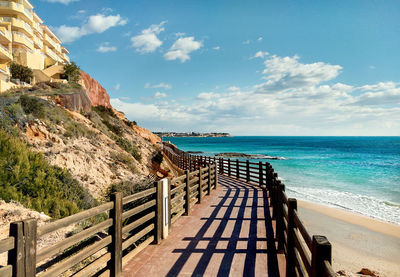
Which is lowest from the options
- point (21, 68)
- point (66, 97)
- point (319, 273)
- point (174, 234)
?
point (174, 234)

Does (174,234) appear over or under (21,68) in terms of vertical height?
under

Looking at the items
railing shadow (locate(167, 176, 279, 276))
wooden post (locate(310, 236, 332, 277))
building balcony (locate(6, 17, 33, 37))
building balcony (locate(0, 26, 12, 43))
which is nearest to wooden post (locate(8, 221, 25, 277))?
railing shadow (locate(167, 176, 279, 276))

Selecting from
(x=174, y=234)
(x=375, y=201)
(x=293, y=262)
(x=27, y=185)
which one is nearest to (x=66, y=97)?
(x=27, y=185)

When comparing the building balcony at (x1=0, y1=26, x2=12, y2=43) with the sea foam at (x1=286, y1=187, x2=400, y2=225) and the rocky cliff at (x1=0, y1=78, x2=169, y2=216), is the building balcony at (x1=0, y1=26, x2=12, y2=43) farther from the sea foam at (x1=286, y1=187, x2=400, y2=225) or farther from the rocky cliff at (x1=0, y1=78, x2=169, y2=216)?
the sea foam at (x1=286, y1=187, x2=400, y2=225)

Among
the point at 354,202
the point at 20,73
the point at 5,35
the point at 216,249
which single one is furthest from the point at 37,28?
the point at 354,202

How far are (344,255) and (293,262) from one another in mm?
5604

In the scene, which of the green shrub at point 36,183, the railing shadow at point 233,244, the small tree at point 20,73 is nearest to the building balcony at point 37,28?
the small tree at point 20,73

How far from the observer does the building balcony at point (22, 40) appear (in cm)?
3341

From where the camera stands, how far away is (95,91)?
40.0m

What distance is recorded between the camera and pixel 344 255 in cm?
798

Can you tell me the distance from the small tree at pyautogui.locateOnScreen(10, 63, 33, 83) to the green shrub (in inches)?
941

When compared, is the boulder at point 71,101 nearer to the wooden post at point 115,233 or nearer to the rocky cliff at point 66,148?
the rocky cliff at point 66,148

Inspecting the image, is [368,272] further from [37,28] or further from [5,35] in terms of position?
[37,28]

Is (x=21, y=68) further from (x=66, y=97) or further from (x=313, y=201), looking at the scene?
(x=313, y=201)
